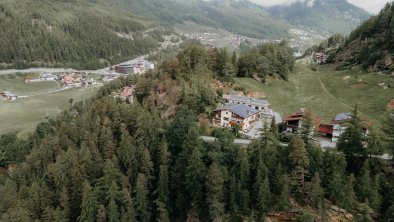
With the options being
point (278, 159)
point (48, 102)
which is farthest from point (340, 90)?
point (48, 102)

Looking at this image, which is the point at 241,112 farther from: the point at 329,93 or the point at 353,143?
the point at 329,93

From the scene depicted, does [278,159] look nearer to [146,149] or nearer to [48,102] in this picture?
[146,149]

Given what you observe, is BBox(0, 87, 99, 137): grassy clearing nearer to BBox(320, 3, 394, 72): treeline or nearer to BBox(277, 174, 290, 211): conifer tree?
BBox(277, 174, 290, 211): conifer tree

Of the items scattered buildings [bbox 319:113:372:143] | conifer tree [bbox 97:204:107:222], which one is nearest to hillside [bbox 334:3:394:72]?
scattered buildings [bbox 319:113:372:143]

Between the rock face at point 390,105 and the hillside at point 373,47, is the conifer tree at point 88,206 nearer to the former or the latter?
the rock face at point 390,105

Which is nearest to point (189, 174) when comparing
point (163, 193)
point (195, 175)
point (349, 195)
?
point (195, 175)

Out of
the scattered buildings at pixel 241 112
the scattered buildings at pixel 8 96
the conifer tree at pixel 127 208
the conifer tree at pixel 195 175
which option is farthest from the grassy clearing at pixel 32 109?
the conifer tree at pixel 195 175
